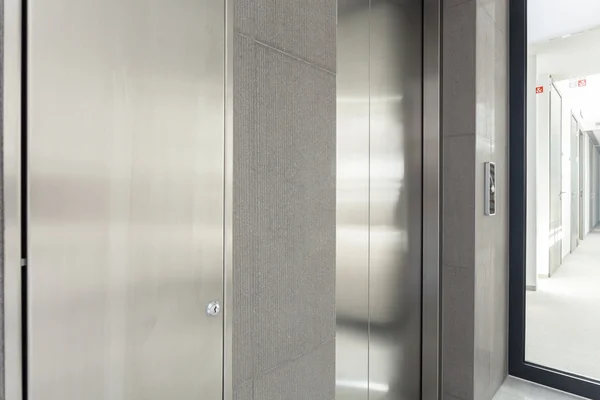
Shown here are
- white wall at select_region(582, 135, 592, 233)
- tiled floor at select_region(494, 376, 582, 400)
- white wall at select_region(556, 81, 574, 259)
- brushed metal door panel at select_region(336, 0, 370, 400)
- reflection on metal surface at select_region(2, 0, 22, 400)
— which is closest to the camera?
reflection on metal surface at select_region(2, 0, 22, 400)

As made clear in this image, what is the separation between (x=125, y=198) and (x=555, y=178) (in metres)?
2.95

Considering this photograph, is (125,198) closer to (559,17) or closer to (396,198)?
(396,198)

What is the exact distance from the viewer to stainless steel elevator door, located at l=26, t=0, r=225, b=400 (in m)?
0.59

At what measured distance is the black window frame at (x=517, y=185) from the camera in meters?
2.62

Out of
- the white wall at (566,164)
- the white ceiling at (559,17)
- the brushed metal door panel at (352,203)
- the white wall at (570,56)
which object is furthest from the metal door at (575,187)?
the brushed metal door panel at (352,203)

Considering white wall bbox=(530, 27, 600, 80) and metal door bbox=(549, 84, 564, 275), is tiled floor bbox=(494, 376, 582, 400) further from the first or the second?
white wall bbox=(530, 27, 600, 80)

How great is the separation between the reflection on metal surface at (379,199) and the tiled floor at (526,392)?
705 mm

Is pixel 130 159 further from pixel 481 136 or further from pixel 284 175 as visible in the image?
pixel 481 136

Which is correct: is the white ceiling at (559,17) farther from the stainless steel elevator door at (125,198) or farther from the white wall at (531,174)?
the stainless steel elevator door at (125,198)

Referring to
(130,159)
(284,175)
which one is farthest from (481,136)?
(130,159)

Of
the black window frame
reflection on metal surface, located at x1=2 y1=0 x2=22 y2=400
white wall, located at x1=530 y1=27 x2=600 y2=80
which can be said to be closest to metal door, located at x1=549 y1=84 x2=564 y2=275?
white wall, located at x1=530 y1=27 x2=600 y2=80

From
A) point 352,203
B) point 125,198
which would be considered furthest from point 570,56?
point 125,198

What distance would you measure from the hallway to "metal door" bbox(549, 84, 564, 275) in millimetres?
103

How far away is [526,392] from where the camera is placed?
247 cm
